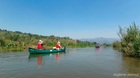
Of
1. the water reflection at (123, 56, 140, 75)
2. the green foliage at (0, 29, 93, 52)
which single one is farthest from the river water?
the green foliage at (0, 29, 93, 52)

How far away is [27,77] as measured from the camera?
42.3 ft

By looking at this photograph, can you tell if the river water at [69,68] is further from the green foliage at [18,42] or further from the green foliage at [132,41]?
the green foliage at [18,42]

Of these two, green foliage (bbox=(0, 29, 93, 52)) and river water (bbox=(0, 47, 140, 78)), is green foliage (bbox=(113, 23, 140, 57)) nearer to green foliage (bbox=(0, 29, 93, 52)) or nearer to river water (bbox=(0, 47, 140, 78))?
river water (bbox=(0, 47, 140, 78))

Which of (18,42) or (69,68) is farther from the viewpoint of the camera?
(18,42)

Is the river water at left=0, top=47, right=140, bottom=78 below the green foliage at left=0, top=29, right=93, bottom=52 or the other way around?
below

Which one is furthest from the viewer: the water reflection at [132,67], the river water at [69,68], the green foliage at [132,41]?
the green foliage at [132,41]

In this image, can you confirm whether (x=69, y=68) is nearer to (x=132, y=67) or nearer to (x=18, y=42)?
(x=132, y=67)

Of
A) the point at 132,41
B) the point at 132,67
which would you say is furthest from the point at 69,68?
the point at 132,41

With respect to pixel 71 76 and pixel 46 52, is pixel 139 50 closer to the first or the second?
pixel 71 76

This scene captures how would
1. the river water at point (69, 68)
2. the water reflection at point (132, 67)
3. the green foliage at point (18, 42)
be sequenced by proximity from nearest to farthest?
the river water at point (69, 68) < the water reflection at point (132, 67) < the green foliage at point (18, 42)

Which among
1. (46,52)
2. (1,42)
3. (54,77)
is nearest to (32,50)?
(46,52)

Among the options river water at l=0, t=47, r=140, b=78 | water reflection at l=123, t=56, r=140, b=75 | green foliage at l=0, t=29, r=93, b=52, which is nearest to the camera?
Answer: river water at l=0, t=47, r=140, b=78

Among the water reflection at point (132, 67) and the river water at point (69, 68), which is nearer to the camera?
the river water at point (69, 68)

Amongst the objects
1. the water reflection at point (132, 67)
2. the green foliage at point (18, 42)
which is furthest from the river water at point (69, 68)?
the green foliage at point (18, 42)
